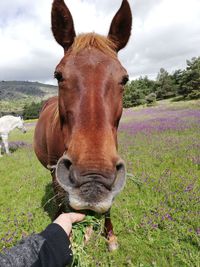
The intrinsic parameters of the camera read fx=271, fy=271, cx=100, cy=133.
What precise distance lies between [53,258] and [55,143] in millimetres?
2524

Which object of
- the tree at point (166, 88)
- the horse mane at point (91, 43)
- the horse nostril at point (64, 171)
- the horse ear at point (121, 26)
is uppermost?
the horse ear at point (121, 26)

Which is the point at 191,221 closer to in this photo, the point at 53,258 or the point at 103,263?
the point at 103,263

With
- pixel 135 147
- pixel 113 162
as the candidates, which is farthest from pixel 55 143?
pixel 135 147

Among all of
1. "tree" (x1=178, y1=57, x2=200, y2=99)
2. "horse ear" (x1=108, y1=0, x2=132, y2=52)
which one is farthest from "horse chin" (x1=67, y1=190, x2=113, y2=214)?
"tree" (x1=178, y1=57, x2=200, y2=99)

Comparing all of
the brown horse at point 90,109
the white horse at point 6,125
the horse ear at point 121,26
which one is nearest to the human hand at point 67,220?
the brown horse at point 90,109

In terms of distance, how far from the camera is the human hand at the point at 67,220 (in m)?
2.49

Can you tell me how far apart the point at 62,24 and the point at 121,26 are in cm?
77

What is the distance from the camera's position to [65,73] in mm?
2951

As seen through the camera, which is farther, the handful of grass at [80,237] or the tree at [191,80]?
the tree at [191,80]

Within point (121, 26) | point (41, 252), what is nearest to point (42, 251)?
point (41, 252)

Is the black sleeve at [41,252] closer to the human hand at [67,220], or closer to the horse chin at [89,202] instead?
the human hand at [67,220]

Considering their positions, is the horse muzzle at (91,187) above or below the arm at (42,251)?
above

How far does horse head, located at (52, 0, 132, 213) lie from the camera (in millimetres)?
2229

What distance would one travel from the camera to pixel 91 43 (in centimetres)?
321
